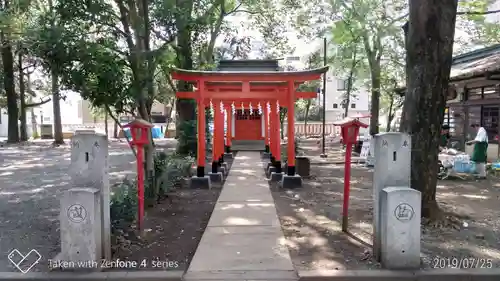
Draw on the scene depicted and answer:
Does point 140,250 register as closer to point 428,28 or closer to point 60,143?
point 428,28

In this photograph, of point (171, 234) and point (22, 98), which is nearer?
point (171, 234)

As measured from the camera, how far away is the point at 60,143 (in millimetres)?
26125

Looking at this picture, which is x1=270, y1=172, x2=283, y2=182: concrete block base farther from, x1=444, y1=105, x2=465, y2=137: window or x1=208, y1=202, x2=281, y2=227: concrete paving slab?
x1=444, y1=105, x2=465, y2=137: window

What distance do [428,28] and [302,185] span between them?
215 inches

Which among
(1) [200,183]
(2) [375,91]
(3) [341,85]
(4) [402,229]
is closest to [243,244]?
(4) [402,229]

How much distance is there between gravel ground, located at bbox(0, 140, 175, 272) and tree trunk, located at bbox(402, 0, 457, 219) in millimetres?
5421

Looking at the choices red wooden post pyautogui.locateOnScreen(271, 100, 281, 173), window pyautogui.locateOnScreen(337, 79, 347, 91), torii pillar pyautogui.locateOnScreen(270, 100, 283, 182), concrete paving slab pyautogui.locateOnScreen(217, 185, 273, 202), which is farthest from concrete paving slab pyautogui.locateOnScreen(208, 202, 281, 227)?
window pyautogui.locateOnScreen(337, 79, 347, 91)

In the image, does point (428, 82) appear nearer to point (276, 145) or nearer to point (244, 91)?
point (244, 91)

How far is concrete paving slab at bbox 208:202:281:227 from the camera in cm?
721

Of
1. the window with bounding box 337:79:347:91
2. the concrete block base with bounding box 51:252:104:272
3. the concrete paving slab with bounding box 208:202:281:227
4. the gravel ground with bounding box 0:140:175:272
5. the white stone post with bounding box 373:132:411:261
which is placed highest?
the window with bounding box 337:79:347:91

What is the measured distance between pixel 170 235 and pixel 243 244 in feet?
3.93

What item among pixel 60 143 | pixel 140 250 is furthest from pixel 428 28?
pixel 60 143

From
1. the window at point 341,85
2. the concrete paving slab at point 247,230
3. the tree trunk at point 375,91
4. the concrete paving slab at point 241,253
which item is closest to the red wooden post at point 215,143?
the concrete paving slab at point 247,230

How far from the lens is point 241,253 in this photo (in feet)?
18.3
